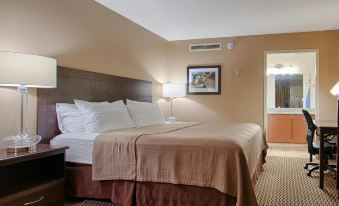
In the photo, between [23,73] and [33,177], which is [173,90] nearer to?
[33,177]

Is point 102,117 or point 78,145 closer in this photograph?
point 78,145

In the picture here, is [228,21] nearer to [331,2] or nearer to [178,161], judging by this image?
[331,2]

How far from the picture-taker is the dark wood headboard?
319 centimetres

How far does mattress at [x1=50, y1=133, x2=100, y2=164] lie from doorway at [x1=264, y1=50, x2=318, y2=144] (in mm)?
5621

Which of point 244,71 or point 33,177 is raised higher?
point 244,71

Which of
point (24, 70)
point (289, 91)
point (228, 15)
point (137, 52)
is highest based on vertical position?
point (228, 15)

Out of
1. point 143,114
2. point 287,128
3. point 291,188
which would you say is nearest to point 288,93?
point 287,128

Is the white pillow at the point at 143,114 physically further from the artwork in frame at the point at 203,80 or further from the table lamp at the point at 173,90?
the artwork in frame at the point at 203,80

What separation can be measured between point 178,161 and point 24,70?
4.87 ft

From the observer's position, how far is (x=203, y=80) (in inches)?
253

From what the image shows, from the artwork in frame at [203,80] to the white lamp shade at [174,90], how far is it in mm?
476

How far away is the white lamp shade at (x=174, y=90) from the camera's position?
6.05 meters

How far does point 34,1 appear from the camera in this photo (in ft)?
10.1

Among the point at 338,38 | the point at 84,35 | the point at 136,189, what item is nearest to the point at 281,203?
the point at 136,189
